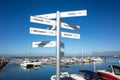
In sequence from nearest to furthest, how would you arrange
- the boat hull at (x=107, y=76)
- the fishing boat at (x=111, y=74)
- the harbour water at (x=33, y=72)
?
the boat hull at (x=107, y=76)
the fishing boat at (x=111, y=74)
the harbour water at (x=33, y=72)

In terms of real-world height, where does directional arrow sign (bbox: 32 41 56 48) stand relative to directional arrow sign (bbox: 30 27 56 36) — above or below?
below

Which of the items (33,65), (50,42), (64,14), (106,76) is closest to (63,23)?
(64,14)

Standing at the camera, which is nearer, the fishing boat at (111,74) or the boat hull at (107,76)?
the boat hull at (107,76)

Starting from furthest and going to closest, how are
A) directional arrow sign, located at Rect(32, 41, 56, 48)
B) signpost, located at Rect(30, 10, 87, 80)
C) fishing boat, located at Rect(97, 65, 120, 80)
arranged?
fishing boat, located at Rect(97, 65, 120, 80) → directional arrow sign, located at Rect(32, 41, 56, 48) → signpost, located at Rect(30, 10, 87, 80)

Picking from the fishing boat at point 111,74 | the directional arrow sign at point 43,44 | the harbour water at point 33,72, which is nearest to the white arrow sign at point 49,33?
the directional arrow sign at point 43,44

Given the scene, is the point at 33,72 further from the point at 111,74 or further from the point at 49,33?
the point at 49,33

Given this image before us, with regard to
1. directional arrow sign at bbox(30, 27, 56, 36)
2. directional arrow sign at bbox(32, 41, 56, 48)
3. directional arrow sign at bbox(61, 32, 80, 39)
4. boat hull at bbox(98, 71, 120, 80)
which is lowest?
boat hull at bbox(98, 71, 120, 80)

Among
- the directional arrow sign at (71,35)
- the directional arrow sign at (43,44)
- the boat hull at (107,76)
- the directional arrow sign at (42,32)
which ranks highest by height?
the directional arrow sign at (42,32)

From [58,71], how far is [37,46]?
3.29 ft

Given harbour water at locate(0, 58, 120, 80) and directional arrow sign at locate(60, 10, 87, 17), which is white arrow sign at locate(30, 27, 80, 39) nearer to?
directional arrow sign at locate(60, 10, 87, 17)

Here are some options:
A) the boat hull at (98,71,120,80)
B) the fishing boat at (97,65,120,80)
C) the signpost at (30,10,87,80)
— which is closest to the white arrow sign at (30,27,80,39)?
the signpost at (30,10,87,80)

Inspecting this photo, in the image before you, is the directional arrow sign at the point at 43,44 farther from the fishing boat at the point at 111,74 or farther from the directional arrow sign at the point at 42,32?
the fishing boat at the point at 111,74

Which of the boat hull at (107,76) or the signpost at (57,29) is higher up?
the signpost at (57,29)

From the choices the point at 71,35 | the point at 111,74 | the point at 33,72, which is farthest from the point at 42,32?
the point at 33,72
